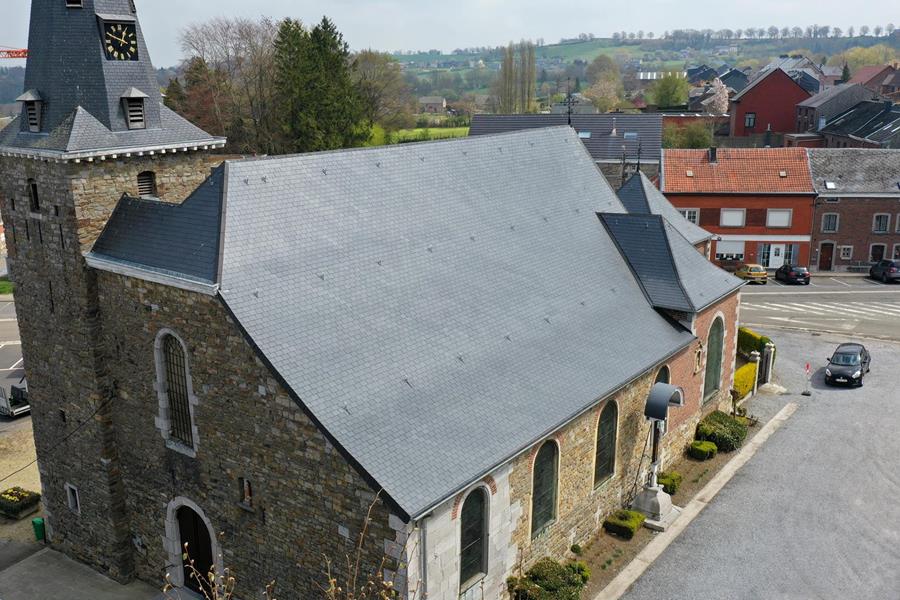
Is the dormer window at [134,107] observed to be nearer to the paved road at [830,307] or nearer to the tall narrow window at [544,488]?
the tall narrow window at [544,488]

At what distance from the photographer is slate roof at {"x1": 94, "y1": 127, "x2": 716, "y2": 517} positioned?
16297 mm

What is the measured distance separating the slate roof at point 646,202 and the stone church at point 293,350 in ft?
24.7

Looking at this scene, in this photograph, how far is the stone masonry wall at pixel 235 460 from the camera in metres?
15.8

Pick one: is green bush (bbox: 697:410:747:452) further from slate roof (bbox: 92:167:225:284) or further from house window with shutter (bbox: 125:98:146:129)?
house window with shutter (bbox: 125:98:146:129)

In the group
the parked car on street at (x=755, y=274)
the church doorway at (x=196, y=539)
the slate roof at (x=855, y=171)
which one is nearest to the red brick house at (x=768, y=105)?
the slate roof at (x=855, y=171)

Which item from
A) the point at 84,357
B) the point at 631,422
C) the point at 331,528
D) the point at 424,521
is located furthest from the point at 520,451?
the point at 84,357

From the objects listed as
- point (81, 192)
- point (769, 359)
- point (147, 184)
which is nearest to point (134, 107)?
point (147, 184)

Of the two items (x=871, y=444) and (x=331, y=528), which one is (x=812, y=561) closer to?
(x=871, y=444)

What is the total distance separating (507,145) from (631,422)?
31.7ft

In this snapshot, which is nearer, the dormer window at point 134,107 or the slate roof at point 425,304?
the slate roof at point 425,304

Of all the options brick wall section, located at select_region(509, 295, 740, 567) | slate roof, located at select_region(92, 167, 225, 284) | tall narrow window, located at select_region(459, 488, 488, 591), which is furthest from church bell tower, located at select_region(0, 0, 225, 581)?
brick wall section, located at select_region(509, 295, 740, 567)

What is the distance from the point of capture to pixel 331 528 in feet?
52.5

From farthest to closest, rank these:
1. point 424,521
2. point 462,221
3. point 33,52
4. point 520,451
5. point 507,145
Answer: point 507,145, point 462,221, point 33,52, point 520,451, point 424,521

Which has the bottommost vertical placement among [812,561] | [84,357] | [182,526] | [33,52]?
[812,561]
